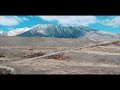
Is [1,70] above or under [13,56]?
above

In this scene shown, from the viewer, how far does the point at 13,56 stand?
3606cm

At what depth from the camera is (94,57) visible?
3167 centimetres
